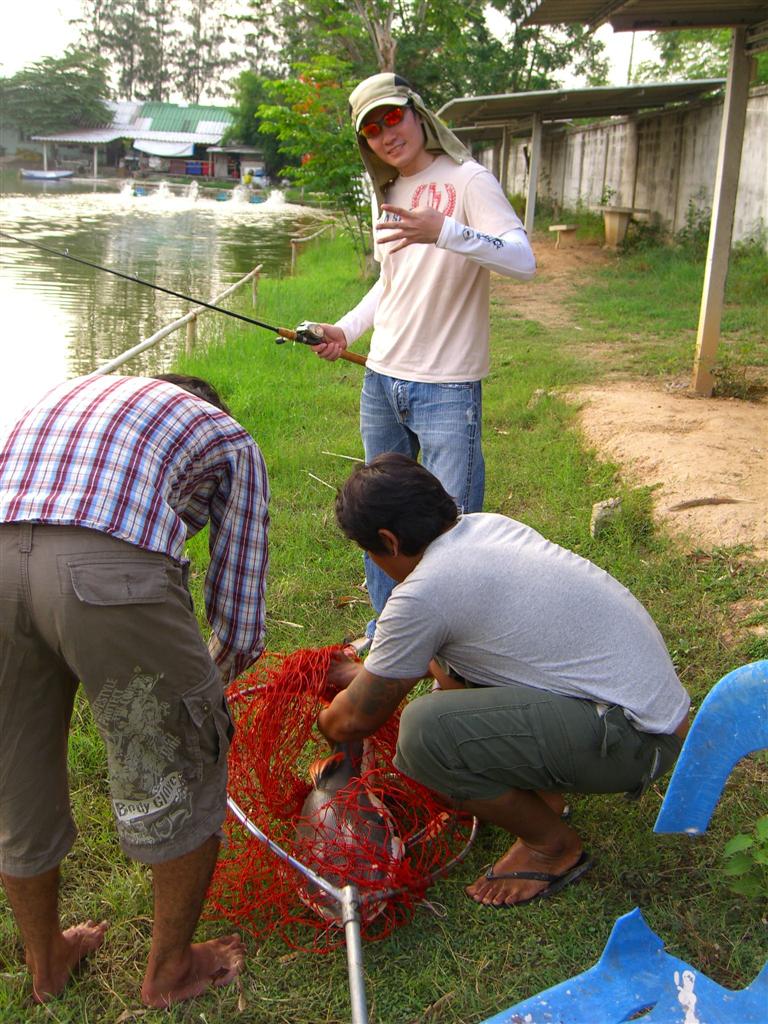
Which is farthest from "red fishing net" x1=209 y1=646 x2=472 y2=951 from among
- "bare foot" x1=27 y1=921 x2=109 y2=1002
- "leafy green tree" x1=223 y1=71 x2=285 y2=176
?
"leafy green tree" x1=223 y1=71 x2=285 y2=176

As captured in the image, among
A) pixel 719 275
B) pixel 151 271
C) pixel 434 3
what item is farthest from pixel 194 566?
pixel 434 3

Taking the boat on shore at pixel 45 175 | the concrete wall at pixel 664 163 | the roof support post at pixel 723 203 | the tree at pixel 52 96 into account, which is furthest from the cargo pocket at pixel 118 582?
the tree at pixel 52 96

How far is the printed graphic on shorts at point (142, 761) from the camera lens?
1871 millimetres

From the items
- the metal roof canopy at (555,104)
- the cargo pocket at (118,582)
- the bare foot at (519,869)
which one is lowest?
the bare foot at (519,869)

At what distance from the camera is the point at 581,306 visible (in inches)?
456

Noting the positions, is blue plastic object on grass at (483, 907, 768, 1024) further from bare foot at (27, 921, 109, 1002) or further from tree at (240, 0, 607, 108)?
tree at (240, 0, 607, 108)

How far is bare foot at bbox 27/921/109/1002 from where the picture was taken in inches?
83.7

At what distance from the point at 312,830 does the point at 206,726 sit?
657 mm

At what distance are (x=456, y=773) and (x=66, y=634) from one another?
996mm

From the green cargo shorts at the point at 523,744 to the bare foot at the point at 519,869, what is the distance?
0.21m

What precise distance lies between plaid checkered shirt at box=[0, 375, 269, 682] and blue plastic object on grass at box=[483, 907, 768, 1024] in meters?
1.04

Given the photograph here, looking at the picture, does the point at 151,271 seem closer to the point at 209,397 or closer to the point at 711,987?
the point at 209,397

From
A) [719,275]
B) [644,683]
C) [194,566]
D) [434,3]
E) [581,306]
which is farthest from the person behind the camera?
[434,3]

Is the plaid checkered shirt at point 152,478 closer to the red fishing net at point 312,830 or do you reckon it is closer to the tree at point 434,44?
the red fishing net at point 312,830
